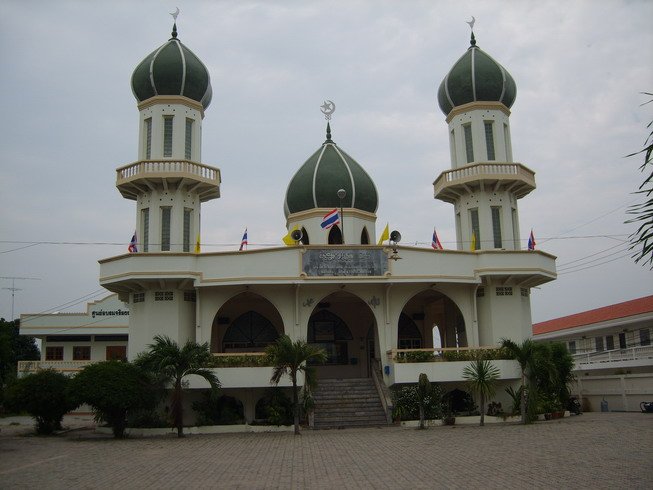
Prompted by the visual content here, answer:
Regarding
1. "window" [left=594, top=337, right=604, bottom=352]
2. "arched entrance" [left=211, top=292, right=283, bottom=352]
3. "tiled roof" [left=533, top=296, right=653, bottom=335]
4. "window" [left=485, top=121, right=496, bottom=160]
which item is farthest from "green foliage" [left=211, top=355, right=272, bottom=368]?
"window" [left=594, top=337, right=604, bottom=352]

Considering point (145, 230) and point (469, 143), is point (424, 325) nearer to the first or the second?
point (469, 143)

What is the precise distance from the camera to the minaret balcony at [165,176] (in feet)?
92.5

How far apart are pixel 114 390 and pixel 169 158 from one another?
10351 mm

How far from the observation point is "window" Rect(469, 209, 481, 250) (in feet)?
99.0

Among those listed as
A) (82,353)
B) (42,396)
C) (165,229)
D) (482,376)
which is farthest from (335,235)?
(82,353)

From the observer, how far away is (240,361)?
2589 centimetres

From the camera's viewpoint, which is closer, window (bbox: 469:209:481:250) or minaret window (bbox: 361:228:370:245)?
window (bbox: 469:209:481:250)

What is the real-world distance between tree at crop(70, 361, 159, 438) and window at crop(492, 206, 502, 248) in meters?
15.6

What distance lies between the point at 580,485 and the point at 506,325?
16.8m

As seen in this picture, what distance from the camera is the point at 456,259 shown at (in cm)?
2778

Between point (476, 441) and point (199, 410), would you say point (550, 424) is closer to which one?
point (476, 441)

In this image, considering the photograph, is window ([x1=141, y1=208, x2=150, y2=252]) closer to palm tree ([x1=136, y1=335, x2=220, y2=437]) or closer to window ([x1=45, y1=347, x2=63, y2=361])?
palm tree ([x1=136, y1=335, x2=220, y2=437])

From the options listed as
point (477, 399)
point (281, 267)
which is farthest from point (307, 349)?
point (477, 399)

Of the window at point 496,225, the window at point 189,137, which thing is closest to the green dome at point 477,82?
the window at point 496,225
